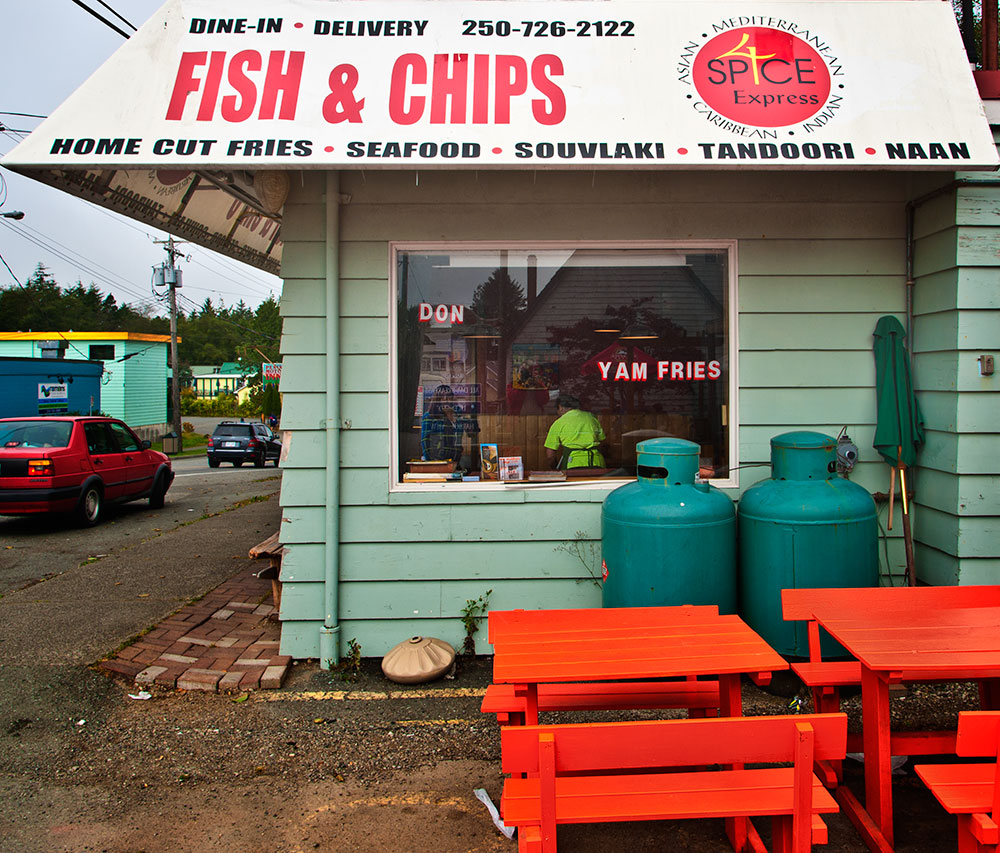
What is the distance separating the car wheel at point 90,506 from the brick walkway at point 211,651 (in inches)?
227

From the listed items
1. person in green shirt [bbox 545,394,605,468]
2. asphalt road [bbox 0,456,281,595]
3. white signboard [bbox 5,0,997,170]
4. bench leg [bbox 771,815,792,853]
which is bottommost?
asphalt road [bbox 0,456,281,595]

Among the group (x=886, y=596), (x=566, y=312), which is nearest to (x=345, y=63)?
(x=566, y=312)

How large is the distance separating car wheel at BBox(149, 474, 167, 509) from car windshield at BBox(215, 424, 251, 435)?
37.5 feet

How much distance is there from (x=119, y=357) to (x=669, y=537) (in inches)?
1346

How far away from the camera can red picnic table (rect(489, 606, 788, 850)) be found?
2672mm

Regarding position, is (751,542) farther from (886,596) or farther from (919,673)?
(919,673)

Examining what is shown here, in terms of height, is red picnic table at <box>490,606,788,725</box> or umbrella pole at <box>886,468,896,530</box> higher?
umbrella pole at <box>886,468,896,530</box>

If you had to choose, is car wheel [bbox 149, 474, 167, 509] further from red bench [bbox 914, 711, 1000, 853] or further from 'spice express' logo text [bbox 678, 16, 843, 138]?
red bench [bbox 914, 711, 1000, 853]

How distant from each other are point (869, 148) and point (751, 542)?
7.61 ft

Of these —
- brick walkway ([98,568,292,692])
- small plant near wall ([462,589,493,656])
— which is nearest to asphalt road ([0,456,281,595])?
brick walkway ([98,568,292,692])

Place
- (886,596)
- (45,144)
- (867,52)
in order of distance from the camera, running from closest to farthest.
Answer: (886,596), (45,144), (867,52)

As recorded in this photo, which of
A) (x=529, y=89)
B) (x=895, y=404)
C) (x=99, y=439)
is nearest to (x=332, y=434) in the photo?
(x=529, y=89)

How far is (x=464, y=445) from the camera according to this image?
16.8 ft

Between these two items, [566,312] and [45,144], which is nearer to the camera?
[45,144]
